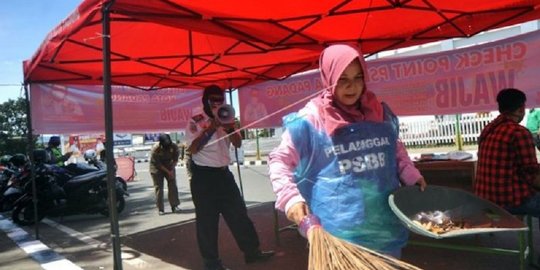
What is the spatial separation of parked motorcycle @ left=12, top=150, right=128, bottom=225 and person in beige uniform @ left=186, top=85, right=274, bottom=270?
422cm

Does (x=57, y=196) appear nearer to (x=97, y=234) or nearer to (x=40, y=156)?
(x=40, y=156)

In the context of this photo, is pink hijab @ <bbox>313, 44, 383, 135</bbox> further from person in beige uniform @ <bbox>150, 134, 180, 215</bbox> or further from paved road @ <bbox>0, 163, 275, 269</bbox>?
person in beige uniform @ <bbox>150, 134, 180, 215</bbox>

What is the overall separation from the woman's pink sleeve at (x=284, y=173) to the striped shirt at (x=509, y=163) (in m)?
2.34

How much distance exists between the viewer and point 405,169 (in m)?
2.37

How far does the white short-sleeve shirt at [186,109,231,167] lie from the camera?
4593mm

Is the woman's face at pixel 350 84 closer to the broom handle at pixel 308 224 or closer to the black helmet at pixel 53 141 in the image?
the broom handle at pixel 308 224

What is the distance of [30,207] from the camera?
8500mm

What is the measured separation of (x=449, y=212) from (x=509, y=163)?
1299 mm

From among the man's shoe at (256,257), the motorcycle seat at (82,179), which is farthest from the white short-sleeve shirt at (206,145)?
the motorcycle seat at (82,179)

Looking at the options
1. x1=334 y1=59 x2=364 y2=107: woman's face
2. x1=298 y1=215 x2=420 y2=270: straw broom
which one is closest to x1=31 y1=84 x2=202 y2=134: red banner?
x1=334 y1=59 x2=364 y2=107: woman's face

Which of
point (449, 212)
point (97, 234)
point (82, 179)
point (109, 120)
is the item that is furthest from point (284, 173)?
point (82, 179)

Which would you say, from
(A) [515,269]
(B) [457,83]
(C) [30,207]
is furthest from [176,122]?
(A) [515,269]

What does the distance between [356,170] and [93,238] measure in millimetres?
6034

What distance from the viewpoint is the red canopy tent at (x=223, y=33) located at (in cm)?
363
